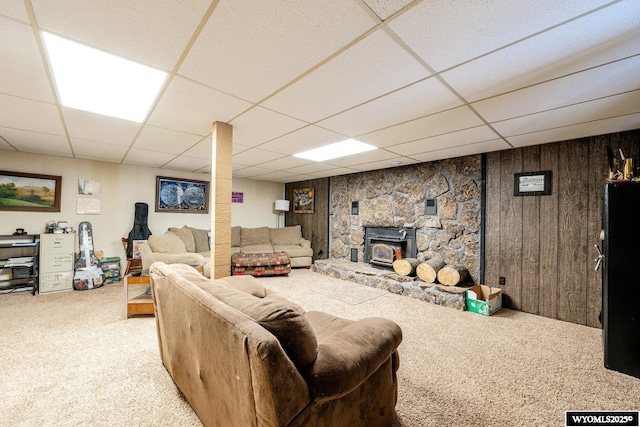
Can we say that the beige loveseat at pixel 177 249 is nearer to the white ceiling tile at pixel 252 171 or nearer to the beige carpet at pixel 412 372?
the beige carpet at pixel 412 372

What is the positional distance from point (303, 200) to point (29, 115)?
488cm

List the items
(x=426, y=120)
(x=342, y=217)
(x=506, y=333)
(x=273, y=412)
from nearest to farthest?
(x=273, y=412) → (x=426, y=120) → (x=506, y=333) → (x=342, y=217)

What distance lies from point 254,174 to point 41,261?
371 cm

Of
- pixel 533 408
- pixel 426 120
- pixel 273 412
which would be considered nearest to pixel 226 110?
pixel 426 120

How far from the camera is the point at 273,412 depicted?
0.84m

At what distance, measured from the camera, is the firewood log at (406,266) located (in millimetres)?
4035

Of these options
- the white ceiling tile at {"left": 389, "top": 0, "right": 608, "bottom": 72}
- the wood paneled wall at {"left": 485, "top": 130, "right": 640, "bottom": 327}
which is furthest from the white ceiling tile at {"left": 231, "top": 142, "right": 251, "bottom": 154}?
the wood paneled wall at {"left": 485, "top": 130, "right": 640, "bottom": 327}

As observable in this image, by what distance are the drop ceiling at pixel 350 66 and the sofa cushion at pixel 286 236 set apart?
3.63 m

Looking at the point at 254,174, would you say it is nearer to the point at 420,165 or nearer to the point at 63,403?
the point at 420,165

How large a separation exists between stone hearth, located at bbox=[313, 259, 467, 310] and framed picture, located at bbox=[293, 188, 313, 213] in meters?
1.66

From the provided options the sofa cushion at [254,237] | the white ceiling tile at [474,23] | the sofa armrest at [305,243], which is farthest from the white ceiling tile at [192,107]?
the sofa armrest at [305,243]

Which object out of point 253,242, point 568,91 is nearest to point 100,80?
point 568,91

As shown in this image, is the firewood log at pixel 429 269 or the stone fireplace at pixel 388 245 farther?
the stone fireplace at pixel 388 245

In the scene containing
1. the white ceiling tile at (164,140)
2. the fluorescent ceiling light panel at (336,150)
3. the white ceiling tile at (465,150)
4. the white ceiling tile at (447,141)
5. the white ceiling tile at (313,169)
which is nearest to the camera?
the white ceiling tile at (447,141)
